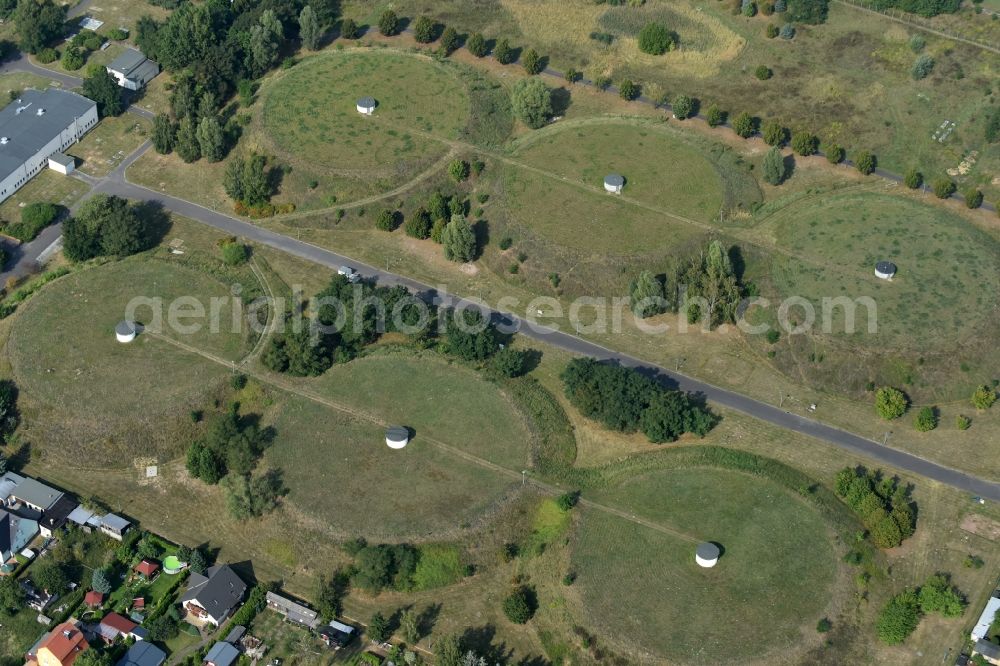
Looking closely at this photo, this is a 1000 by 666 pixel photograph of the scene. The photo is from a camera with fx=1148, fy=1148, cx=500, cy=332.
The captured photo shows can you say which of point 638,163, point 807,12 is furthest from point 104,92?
point 807,12

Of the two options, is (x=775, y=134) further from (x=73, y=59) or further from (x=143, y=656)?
(x=73, y=59)

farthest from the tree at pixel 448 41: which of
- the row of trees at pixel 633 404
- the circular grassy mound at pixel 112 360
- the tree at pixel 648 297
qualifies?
the row of trees at pixel 633 404

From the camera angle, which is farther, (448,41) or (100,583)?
(448,41)

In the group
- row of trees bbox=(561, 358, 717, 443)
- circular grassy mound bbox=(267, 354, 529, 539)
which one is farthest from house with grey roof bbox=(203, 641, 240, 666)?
row of trees bbox=(561, 358, 717, 443)

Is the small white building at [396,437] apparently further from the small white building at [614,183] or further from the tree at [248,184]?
the small white building at [614,183]

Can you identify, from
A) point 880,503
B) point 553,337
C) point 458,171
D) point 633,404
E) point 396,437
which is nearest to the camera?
point 880,503

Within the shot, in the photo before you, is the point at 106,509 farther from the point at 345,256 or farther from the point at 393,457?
the point at 345,256
